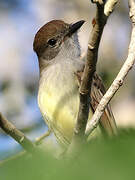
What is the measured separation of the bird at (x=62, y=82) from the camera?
13.6ft

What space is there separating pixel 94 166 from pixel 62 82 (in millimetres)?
3412

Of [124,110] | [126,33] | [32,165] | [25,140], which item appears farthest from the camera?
[126,33]

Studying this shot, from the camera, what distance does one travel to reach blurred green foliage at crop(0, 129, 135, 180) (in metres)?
0.93

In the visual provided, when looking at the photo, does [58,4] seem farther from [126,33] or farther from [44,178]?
[44,178]

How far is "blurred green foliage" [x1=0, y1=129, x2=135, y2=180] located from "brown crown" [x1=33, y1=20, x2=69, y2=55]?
4129 millimetres

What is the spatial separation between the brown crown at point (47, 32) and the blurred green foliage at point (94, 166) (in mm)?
4129

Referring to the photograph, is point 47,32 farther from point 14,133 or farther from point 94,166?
point 94,166

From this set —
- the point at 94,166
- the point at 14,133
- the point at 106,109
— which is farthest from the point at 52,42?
the point at 94,166

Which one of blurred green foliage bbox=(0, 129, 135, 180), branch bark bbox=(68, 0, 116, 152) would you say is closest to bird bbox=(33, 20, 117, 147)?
branch bark bbox=(68, 0, 116, 152)

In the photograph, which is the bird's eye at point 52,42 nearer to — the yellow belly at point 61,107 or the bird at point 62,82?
the bird at point 62,82

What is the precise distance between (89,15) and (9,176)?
8.65m

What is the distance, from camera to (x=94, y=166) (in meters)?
0.95

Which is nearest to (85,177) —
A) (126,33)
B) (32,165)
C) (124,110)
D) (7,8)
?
(32,165)

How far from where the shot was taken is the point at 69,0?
9320 millimetres
